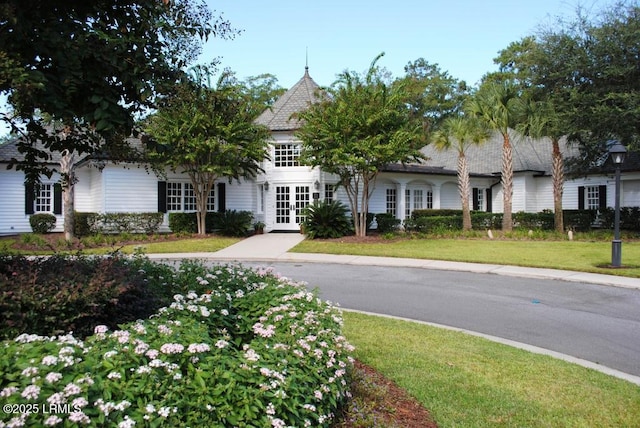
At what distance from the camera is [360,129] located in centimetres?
2162

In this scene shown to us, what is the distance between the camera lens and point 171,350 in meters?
3.12

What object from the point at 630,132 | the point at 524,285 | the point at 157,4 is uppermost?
the point at 630,132

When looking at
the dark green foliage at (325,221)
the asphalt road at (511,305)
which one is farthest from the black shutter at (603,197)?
the asphalt road at (511,305)

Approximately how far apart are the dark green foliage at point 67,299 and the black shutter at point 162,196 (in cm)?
2057

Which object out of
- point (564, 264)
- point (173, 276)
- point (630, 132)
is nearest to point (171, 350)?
point (173, 276)

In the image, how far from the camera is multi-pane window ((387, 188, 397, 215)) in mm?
29859

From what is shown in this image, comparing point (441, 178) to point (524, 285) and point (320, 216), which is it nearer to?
point (320, 216)

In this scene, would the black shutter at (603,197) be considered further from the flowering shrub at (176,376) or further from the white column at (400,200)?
the flowering shrub at (176,376)

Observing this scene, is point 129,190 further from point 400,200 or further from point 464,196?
point 464,196

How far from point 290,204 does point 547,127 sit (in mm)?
13418

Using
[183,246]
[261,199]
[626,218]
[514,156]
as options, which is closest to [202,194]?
[261,199]

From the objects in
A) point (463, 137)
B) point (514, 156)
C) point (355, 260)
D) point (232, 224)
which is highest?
point (463, 137)

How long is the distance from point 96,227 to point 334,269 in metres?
13.9

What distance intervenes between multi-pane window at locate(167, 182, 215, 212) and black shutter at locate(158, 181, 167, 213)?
50cm
